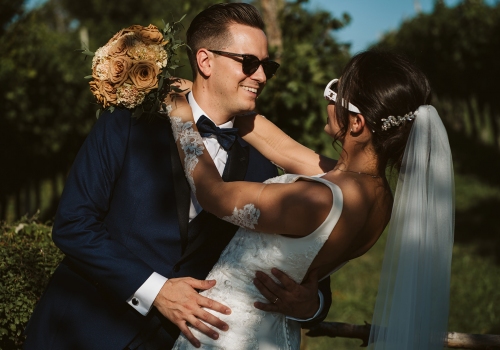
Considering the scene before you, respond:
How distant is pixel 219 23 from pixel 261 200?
136 cm

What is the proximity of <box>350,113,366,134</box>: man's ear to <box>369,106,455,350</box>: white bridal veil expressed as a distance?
24 centimetres

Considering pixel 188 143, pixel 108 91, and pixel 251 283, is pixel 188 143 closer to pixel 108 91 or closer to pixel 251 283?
pixel 108 91

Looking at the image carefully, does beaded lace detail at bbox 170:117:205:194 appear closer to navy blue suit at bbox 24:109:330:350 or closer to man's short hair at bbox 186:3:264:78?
navy blue suit at bbox 24:109:330:350

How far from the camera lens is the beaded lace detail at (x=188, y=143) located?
2992mm

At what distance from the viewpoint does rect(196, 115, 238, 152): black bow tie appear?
343 cm

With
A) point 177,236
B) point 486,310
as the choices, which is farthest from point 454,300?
point 177,236

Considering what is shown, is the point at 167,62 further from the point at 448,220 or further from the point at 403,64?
the point at 448,220

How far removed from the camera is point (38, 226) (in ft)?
14.2

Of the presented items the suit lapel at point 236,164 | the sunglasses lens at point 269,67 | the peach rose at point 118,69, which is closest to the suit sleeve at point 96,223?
the peach rose at point 118,69

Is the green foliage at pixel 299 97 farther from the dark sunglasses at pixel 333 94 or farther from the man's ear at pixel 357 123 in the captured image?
the man's ear at pixel 357 123

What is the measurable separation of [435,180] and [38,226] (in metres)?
2.78

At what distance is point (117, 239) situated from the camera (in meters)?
3.07

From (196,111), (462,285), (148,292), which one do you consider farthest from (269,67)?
(462,285)

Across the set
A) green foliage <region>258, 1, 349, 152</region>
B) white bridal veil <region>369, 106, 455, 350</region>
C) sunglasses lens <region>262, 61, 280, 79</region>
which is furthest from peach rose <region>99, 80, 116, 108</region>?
green foliage <region>258, 1, 349, 152</region>
